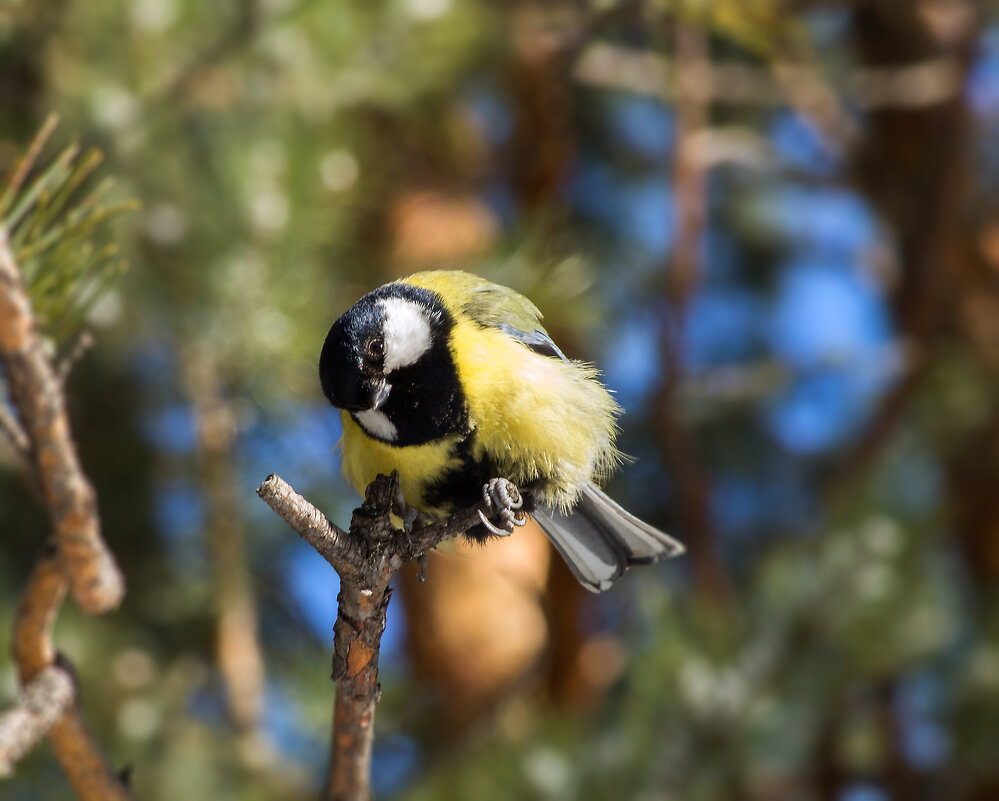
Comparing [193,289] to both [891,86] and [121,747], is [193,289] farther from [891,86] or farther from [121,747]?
[891,86]

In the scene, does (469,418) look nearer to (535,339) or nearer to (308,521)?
(535,339)

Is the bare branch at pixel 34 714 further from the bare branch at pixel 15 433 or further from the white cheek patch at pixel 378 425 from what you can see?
the white cheek patch at pixel 378 425

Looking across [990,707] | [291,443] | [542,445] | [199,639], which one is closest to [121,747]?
[199,639]

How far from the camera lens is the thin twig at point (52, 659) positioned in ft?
2.33

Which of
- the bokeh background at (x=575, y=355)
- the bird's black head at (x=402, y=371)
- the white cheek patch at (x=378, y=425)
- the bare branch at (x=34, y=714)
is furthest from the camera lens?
the bokeh background at (x=575, y=355)

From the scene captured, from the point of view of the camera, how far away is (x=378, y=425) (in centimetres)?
86

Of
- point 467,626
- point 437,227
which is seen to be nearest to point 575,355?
point 437,227

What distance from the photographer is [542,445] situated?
85 centimetres

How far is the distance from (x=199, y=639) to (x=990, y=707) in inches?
48.4

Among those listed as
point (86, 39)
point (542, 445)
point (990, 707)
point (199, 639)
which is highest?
point (86, 39)

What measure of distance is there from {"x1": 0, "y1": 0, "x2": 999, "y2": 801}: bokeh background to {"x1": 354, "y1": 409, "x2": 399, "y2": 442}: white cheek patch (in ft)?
0.52

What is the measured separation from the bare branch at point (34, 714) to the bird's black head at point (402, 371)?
0.28m

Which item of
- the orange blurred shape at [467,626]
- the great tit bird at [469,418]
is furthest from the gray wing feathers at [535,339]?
the orange blurred shape at [467,626]

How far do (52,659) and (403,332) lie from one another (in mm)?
364
